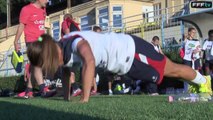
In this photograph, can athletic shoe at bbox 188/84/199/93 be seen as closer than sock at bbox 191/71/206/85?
No

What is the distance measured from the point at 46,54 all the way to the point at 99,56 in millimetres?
Result: 685

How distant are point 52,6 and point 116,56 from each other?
5214 cm

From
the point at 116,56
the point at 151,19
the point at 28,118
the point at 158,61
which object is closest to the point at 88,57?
the point at 116,56

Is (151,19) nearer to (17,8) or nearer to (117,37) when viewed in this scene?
(117,37)

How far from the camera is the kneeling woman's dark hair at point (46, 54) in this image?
5188 mm

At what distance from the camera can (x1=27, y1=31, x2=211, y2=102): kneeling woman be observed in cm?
526

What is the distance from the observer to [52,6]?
56531 mm

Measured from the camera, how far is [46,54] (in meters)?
5.17

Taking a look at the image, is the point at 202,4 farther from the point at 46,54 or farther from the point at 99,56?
the point at 46,54

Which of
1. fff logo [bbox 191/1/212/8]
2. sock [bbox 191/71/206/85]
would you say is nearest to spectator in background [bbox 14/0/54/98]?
sock [bbox 191/71/206/85]

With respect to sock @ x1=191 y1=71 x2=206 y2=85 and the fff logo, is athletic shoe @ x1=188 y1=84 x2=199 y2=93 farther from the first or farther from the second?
the fff logo

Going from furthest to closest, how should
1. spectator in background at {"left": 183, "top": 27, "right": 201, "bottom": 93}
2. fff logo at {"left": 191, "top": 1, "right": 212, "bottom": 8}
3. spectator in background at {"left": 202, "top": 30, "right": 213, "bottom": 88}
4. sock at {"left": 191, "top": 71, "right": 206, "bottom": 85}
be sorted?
fff logo at {"left": 191, "top": 1, "right": 212, "bottom": 8}, spectator in background at {"left": 202, "top": 30, "right": 213, "bottom": 88}, spectator in background at {"left": 183, "top": 27, "right": 201, "bottom": 93}, sock at {"left": 191, "top": 71, "right": 206, "bottom": 85}

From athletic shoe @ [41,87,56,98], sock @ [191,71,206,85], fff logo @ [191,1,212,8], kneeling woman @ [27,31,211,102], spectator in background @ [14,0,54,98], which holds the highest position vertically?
fff logo @ [191,1,212,8]

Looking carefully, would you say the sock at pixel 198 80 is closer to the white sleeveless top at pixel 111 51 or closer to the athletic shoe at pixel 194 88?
the athletic shoe at pixel 194 88
